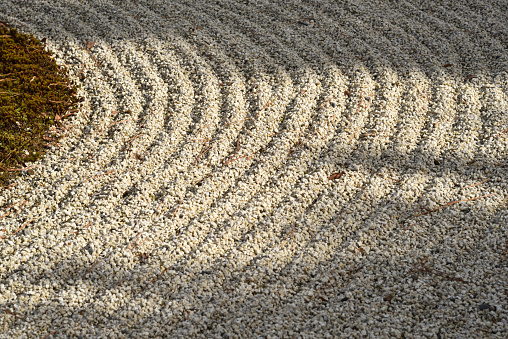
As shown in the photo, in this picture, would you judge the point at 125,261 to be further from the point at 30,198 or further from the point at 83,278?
the point at 30,198

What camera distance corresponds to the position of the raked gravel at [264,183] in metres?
2.11

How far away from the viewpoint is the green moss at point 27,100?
9.29 ft

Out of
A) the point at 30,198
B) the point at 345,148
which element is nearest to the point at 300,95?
the point at 345,148

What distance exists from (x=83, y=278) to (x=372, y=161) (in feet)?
6.48

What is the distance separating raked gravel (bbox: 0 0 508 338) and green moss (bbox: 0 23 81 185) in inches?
4.5

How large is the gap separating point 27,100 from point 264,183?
183 centimetres

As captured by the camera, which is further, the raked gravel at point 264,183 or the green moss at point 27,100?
the green moss at point 27,100

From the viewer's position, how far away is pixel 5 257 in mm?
2318

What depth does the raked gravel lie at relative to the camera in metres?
2.11

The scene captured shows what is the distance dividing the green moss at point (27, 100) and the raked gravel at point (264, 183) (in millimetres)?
114

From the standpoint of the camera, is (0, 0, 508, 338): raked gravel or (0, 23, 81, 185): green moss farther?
(0, 23, 81, 185): green moss

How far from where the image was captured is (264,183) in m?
2.80

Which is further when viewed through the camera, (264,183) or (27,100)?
(27,100)

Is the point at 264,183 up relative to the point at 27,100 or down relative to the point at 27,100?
down
